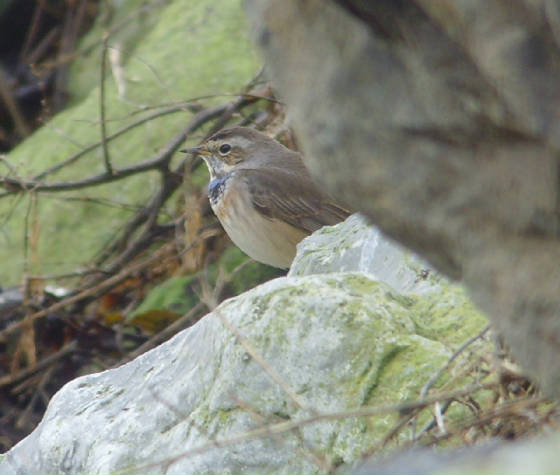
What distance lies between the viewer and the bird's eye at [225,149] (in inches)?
336

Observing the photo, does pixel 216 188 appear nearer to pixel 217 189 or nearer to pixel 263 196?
pixel 217 189

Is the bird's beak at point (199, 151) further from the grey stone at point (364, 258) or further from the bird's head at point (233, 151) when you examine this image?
the grey stone at point (364, 258)

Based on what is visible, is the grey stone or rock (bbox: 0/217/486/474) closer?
rock (bbox: 0/217/486/474)

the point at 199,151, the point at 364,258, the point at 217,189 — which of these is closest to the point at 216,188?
the point at 217,189

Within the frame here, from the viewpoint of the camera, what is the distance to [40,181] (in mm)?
8570

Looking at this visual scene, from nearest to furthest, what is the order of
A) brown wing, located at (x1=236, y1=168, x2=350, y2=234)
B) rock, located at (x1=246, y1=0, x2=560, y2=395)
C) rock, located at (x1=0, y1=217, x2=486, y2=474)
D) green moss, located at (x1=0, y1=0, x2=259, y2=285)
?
rock, located at (x1=246, y1=0, x2=560, y2=395), rock, located at (x1=0, y1=217, x2=486, y2=474), brown wing, located at (x1=236, y1=168, x2=350, y2=234), green moss, located at (x1=0, y1=0, x2=259, y2=285)

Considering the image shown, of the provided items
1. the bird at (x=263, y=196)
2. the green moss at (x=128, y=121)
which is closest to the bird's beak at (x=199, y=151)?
the bird at (x=263, y=196)

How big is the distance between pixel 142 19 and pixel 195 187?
3.03 metres

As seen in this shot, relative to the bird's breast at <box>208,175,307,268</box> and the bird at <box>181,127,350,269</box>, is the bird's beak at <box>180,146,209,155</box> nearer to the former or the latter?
the bird at <box>181,127,350,269</box>

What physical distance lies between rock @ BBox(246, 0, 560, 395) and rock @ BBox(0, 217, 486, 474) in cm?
95

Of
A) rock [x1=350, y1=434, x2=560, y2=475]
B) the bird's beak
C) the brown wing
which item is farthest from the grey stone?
the bird's beak

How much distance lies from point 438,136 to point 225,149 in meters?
6.18

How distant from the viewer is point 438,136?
2.45 m

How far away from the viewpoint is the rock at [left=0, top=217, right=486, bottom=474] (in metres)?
3.60
